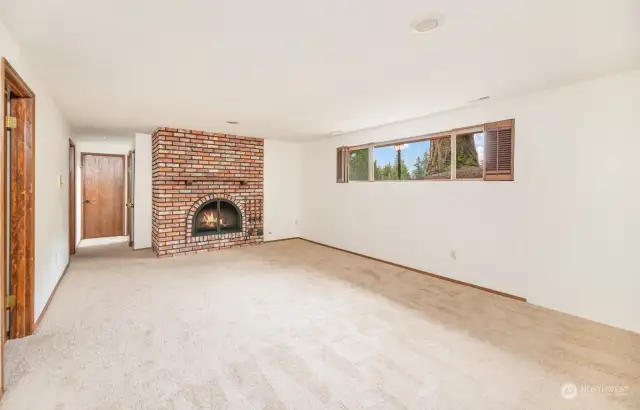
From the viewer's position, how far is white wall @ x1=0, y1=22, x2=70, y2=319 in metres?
2.57

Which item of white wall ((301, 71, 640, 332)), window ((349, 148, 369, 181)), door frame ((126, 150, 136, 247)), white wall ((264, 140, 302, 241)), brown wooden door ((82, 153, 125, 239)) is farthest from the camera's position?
brown wooden door ((82, 153, 125, 239))

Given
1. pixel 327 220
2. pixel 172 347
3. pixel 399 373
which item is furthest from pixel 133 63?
pixel 327 220

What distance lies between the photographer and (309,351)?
90.6 inches

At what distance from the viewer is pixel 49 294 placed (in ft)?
10.5

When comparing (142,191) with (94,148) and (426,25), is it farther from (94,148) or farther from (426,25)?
(426,25)

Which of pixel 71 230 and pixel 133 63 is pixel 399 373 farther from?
pixel 71 230

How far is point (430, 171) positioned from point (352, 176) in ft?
5.32

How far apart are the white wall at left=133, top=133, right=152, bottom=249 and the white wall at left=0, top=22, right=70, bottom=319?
153 centimetres

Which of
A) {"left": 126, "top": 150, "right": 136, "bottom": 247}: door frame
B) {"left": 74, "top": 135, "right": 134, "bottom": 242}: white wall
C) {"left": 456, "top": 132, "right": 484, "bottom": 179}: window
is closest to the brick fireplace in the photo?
{"left": 126, "top": 150, "right": 136, "bottom": 247}: door frame
